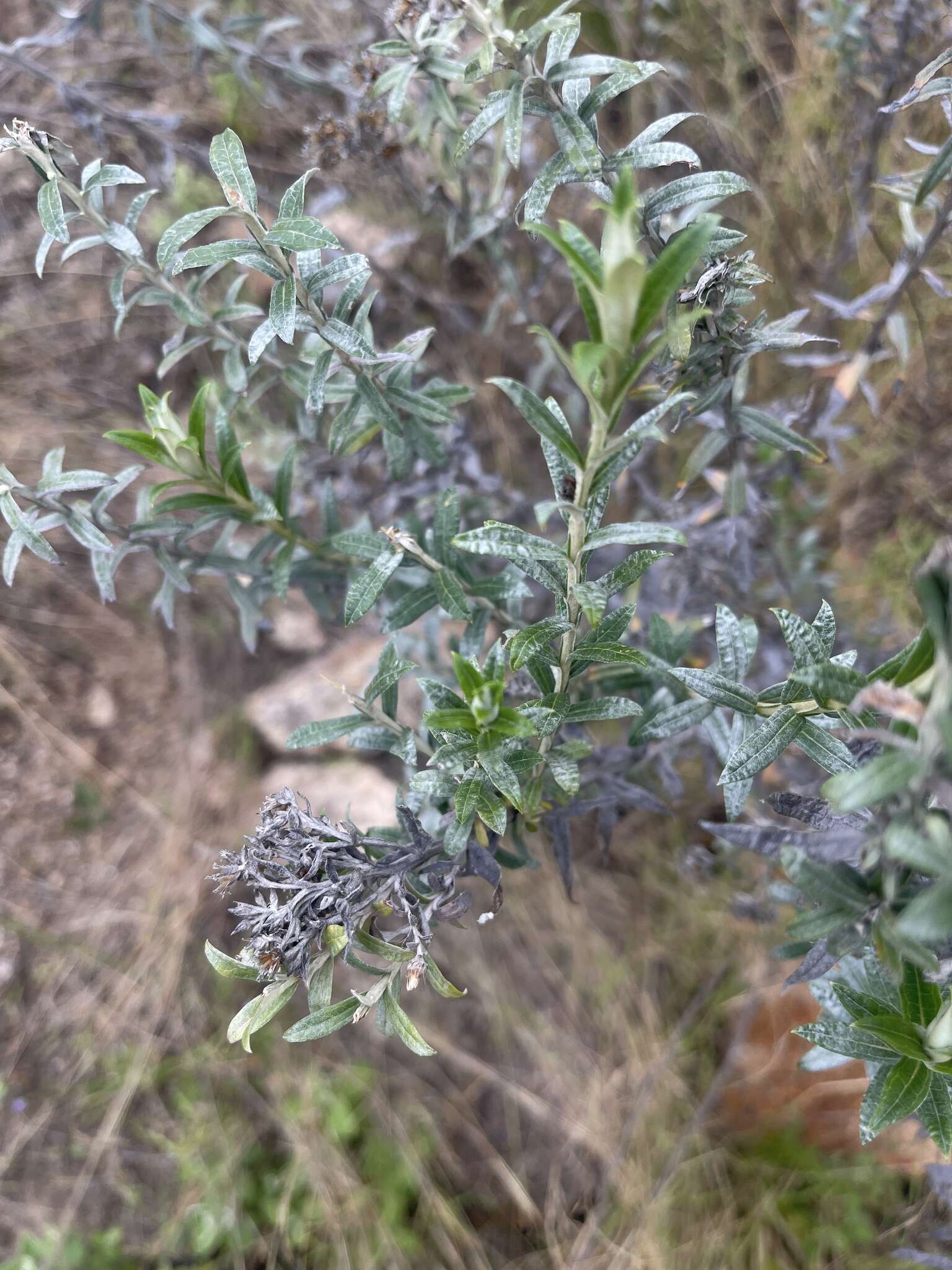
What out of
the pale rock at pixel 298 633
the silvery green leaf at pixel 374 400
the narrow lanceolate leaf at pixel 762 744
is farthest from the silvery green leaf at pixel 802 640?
the pale rock at pixel 298 633

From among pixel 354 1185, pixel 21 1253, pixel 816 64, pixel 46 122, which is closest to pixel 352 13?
pixel 46 122

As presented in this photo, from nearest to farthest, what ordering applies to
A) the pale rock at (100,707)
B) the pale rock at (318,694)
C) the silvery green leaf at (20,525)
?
the silvery green leaf at (20,525)
the pale rock at (318,694)
the pale rock at (100,707)

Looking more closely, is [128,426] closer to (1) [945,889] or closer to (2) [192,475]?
(2) [192,475]

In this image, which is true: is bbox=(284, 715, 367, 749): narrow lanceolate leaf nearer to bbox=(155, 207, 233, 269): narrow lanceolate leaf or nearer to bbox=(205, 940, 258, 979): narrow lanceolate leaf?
bbox=(205, 940, 258, 979): narrow lanceolate leaf

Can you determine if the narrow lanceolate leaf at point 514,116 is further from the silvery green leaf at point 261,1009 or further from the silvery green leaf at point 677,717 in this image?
the silvery green leaf at point 261,1009

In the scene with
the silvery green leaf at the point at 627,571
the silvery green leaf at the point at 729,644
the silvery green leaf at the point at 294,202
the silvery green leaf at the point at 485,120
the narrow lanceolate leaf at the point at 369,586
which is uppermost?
the silvery green leaf at the point at 485,120

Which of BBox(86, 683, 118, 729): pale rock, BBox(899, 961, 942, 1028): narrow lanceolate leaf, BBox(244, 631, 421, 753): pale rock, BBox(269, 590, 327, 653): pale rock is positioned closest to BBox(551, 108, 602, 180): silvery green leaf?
BBox(899, 961, 942, 1028): narrow lanceolate leaf

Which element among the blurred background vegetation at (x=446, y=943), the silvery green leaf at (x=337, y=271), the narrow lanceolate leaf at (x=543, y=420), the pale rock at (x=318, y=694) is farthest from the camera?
the pale rock at (x=318, y=694)
